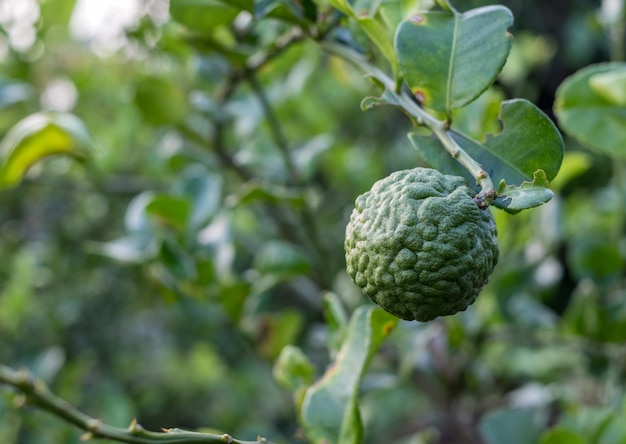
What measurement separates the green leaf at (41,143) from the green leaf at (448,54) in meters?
0.47

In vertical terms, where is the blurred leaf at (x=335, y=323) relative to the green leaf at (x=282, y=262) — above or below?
above

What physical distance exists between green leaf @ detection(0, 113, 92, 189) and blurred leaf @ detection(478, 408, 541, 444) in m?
0.65

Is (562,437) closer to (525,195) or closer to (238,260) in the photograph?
(525,195)

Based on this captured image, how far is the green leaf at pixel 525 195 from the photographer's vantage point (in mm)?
440

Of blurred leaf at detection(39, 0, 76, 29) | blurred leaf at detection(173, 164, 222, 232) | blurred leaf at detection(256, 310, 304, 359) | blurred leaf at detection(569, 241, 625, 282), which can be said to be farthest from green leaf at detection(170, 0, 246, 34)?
blurred leaf at detection(39, 0, 76, 29)

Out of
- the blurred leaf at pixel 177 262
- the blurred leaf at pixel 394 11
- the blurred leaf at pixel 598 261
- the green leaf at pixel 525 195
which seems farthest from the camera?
the blurred leaf at pixel 598 261

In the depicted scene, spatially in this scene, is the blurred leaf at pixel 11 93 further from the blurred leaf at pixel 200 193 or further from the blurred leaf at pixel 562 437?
the blurred leaf at pixel 562 437

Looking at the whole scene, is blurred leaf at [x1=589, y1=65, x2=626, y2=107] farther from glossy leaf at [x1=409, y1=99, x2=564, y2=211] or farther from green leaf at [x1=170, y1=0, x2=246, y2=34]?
green leaf at [x1=170, y1=0, x2=246, y2=34]

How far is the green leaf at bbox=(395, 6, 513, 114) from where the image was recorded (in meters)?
0.54

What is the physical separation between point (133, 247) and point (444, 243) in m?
0.71

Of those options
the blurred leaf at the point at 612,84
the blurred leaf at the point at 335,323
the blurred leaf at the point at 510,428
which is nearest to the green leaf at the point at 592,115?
the blurred leaf at the point at 612,84

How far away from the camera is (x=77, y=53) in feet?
6.64

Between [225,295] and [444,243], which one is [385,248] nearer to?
[444,243]

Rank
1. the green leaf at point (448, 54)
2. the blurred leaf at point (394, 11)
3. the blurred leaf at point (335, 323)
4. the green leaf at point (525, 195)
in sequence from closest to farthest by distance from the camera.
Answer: the green leaf at point (525, 195) → the green leaf at point (448, 54) → the blurred leaf at point (394, 11) → the blurred leaf at point (335, 323)
